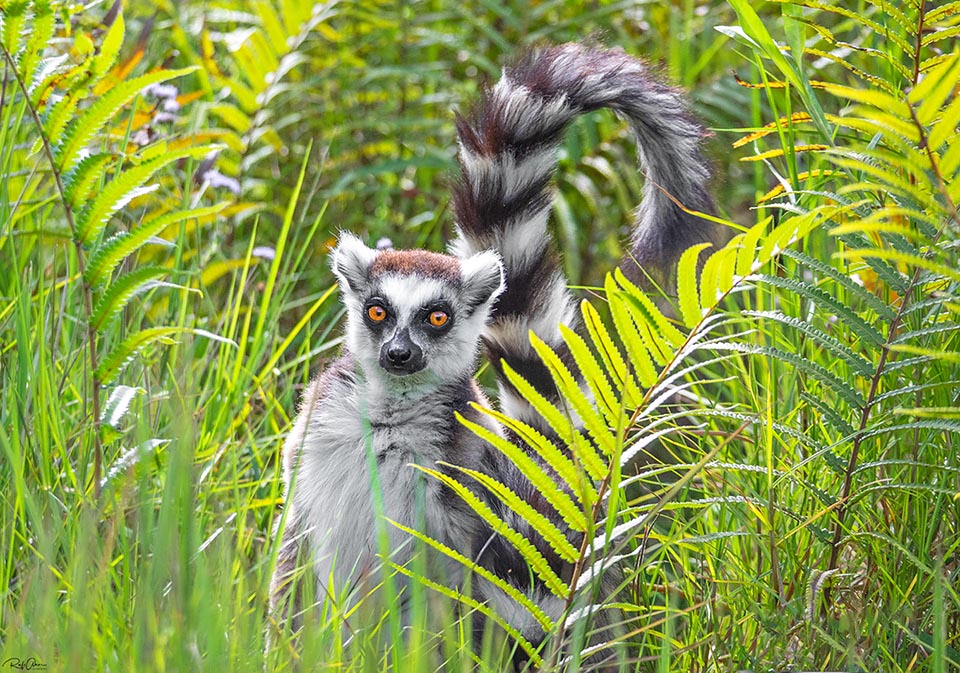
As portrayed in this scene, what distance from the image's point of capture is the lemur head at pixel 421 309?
300 cm

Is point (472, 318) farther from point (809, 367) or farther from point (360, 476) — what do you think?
point (809, 367)

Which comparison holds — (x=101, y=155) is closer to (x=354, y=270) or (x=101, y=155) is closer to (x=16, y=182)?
(x=354, y=270)

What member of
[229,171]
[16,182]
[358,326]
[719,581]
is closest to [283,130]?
[229,171]

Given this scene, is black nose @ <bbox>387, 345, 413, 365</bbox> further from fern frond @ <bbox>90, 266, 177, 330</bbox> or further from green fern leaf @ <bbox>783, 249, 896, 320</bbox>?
green fern leaf @ <bbox>783, 249, 896, 320</bbox>

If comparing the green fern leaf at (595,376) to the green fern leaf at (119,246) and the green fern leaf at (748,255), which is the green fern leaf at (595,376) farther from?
the green fern leaf at (119,246)

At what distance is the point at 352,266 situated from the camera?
10.8ft

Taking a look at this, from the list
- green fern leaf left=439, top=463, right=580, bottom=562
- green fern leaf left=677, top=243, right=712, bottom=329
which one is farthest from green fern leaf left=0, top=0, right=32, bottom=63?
green fern leaf left=677, top=243, right=712, bottom=329

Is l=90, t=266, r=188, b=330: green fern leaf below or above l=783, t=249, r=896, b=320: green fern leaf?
above

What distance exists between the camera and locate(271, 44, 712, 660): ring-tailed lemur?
2.71 metres

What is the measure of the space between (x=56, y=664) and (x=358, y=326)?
→ 5.33ft

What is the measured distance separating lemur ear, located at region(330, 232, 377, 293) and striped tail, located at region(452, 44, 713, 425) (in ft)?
1.23

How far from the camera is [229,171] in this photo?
471 centimetres
